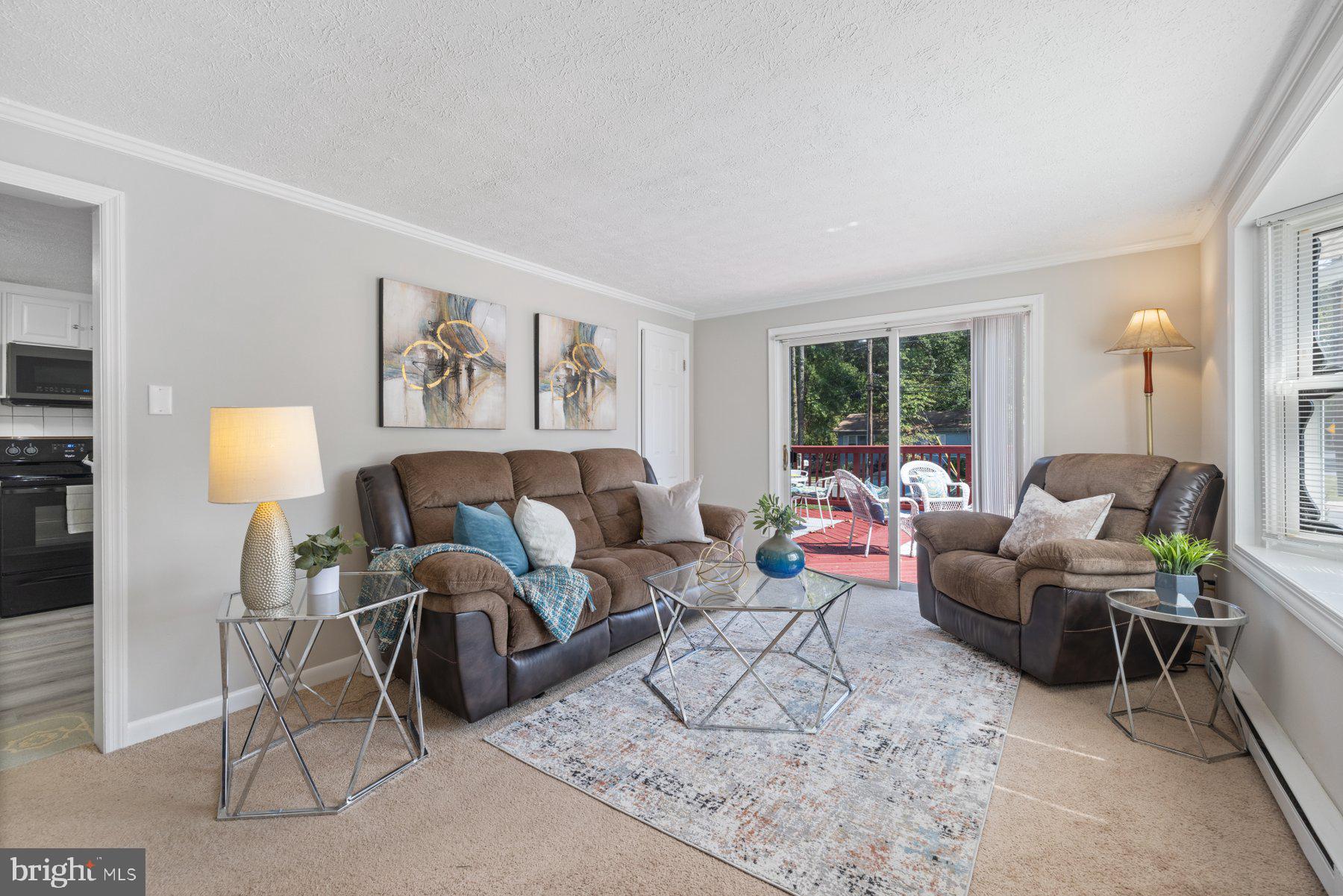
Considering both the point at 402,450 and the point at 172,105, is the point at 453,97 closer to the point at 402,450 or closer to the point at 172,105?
the point at 172,105

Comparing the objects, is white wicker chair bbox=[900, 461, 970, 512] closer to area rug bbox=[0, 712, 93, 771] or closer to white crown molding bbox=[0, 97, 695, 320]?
white crown molding bbox=[0, 97, 695, 320]

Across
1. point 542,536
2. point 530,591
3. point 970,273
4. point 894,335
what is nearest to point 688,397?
point 894,335

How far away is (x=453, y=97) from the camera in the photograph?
1.98 m

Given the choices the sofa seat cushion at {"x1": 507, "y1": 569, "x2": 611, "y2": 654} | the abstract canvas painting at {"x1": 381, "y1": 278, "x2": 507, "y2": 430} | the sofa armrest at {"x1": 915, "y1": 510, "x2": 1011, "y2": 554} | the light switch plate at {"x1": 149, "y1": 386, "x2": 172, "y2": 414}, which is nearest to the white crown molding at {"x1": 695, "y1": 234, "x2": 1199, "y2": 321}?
the sofa armrest at {"x1": 915, "y1": 510, "x2": 1011, "y2": 554}

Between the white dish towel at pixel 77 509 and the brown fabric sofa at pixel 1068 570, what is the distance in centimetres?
556

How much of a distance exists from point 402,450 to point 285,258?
3.44 ft

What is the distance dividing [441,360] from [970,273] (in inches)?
136

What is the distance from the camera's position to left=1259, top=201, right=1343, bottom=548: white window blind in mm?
2189

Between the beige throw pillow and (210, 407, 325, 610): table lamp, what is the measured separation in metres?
3.17

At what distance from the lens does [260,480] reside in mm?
1861

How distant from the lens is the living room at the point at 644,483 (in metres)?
1.64

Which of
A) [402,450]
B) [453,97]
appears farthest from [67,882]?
[453,97]

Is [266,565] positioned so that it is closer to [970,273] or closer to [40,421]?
[40,421]

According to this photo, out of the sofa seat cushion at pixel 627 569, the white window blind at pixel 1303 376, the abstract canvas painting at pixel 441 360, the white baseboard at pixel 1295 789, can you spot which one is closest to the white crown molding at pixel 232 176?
the abstract canvas painting at pixel 441 360
